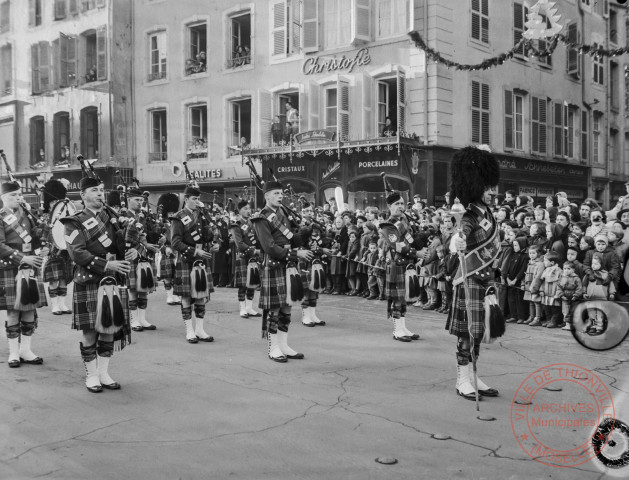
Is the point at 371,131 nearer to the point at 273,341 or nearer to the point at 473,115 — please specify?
the point at 473,115

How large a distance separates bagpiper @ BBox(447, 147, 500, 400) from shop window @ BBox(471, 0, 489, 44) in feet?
47.4

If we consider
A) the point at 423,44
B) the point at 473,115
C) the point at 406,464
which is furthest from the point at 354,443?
the point at 473,115

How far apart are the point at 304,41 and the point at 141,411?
16.3 metres

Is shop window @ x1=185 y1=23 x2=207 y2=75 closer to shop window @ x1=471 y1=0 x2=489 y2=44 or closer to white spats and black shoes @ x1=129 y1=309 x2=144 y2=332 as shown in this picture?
shop window @ x1=471 y1=0 x2=489 y2=44

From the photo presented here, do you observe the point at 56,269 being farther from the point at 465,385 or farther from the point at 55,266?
the point at 465,385

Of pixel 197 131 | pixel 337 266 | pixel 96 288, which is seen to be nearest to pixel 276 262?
pixel 96 288

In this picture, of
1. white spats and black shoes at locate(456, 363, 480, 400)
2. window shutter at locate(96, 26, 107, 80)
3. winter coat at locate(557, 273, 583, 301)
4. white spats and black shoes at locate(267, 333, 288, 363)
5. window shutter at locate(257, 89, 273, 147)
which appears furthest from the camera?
window shutter at locate(96, 26, 107, 80)

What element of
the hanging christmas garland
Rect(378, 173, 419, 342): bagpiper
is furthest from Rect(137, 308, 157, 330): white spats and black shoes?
the hanging christmas garland

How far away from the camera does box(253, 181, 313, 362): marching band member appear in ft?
23.9

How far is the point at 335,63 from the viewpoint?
19.5 metres

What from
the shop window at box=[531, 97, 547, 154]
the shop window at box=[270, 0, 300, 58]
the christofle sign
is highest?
the shop window at box=[270, 0, 300, 58]

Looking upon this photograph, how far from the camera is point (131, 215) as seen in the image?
10406mm

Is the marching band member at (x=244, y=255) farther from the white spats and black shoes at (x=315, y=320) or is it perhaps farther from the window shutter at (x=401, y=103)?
the window shutter at (x=401, y=103)

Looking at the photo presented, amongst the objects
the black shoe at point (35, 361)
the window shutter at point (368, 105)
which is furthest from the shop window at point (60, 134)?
the black shoe at point (35, 361)
